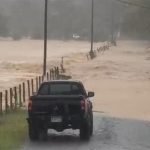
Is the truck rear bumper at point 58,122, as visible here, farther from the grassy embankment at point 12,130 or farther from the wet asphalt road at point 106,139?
the grassy embankment at point 12,130

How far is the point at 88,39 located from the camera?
623ft

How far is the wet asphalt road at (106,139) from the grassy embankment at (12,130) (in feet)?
1.14

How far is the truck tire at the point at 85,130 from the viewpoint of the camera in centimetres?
1698

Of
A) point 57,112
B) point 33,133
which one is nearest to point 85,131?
point 57,112

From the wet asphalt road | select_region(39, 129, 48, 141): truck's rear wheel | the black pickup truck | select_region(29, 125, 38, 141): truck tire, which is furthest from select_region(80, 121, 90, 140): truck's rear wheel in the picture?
select_region(29, 125, 38, 141): truck tire

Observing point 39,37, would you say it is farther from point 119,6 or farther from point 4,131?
point 4,131

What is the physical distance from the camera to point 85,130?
17.2 m

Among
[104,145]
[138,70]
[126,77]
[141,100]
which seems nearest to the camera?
[104,145]

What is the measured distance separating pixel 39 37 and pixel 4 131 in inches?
7036

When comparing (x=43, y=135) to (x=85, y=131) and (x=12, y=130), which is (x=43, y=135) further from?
(x=12, y=130)

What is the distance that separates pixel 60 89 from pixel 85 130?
1622 millimetres

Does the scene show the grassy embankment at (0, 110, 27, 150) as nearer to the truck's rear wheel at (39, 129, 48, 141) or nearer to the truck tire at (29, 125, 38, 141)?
the truck tire at (29, 125, 38, 141)

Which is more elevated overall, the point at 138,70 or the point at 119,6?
the point at 119,6

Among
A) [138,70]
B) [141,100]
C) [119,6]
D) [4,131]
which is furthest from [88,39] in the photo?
[4,131]
